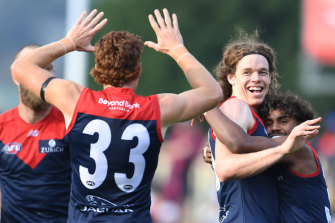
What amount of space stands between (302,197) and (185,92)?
124cm

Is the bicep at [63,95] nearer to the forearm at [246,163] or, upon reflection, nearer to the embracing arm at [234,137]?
the embracing arm at [234,137]

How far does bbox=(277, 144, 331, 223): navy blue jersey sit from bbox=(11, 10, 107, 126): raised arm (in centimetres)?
171

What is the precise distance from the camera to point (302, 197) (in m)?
5.54

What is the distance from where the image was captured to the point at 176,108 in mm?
5047

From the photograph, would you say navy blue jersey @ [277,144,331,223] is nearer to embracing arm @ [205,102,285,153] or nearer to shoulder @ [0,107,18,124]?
embracing arm @ [205,102,285,153]

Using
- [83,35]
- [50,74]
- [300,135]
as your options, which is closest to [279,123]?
[300,135]

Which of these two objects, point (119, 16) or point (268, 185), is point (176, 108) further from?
point (119, 16)

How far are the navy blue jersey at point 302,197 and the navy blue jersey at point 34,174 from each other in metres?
1.78

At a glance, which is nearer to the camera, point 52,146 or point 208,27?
point 52,146

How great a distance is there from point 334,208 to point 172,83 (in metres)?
12.8

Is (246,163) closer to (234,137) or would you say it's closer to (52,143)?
(234,137)

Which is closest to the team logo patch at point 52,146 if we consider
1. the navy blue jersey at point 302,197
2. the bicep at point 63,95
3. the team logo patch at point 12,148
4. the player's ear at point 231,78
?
the team logo patch at point 12,148

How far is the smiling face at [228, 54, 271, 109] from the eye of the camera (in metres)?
5.86

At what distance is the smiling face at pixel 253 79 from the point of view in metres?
5.86
